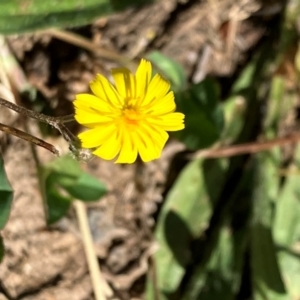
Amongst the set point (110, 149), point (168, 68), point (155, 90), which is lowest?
point (110, 149)

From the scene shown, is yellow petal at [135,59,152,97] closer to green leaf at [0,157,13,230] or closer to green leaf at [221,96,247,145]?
green leaf at [0,157,13,230]

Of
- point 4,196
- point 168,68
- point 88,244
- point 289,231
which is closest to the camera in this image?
point 4,196

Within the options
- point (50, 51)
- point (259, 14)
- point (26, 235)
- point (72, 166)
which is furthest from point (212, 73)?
point (26, 235)

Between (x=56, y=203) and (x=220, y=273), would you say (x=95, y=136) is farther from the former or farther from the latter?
(x=220, y=273)

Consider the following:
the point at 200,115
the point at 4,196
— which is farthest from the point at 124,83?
the point at 200,115

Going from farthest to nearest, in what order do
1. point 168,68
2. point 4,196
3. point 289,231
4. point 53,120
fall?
1. point 289,231
2. point 168,68
3. point 4,196
4. point 53,120

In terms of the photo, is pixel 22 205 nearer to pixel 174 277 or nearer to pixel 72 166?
pixel 72 166
